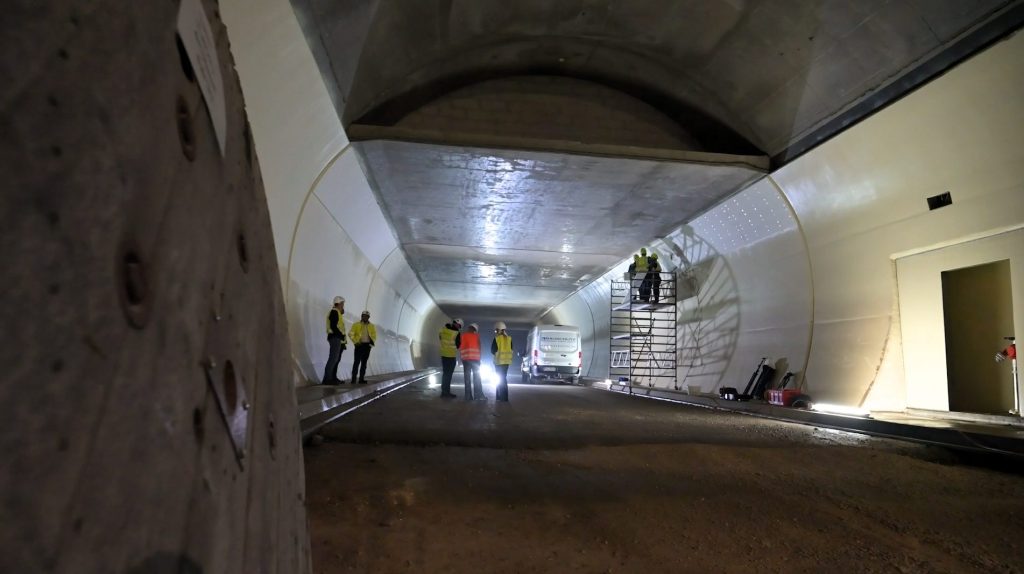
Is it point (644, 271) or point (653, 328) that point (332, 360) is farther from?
point (653, 328)

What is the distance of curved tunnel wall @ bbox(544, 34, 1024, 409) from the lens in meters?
7.79

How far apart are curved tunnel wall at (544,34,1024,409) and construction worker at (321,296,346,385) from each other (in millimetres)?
8794

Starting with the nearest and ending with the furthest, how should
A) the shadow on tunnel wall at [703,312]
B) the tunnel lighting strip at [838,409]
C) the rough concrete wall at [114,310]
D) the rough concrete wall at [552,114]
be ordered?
the rough concrete wall at [114,310] < the tunnel lighting strip at [838,409] < the rough concrete wall at [552,114] < the shadow on tunnel wall at [703,312]

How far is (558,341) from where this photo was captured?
2605 centimetres

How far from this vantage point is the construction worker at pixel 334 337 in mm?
12508

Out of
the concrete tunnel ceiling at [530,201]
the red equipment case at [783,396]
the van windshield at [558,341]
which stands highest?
the concrete tunnel ceiling at [530,201]

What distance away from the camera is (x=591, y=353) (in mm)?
31656

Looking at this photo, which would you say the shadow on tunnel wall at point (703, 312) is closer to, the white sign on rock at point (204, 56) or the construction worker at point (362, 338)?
the construction worker at point (362, 338)

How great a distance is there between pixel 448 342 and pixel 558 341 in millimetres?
12734

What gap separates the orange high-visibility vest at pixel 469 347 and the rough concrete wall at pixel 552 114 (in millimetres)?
4718

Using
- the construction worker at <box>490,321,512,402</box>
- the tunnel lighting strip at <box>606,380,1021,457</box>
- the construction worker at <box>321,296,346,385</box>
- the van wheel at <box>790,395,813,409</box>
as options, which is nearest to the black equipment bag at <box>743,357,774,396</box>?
the tunnel lighting strip at <box>606,380,1021,457</box>

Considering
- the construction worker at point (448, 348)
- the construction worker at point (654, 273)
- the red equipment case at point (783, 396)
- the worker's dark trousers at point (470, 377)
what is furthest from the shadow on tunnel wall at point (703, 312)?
the construction worker at point (448, 348)

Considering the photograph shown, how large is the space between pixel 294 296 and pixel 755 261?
397 inches

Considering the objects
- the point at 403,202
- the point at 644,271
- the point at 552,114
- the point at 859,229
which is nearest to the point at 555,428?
the point at 552,114
